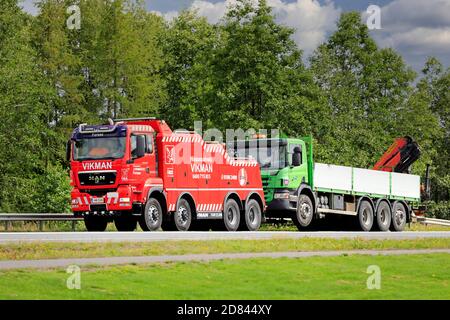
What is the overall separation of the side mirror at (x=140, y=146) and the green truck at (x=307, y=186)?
589 centimetres

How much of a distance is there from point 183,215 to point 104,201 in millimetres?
2780

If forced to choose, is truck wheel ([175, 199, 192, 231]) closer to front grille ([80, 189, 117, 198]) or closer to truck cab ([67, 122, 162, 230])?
truck cab ([67, 122, 162, 230])

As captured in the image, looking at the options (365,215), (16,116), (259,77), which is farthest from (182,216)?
(259,77)

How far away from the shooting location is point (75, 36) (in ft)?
222

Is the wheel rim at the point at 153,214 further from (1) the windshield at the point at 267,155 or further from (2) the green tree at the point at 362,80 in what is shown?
(2) the green tree at the point at 362,80

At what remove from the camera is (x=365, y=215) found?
3616cm

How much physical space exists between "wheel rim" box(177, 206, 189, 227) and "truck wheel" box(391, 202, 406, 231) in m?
12.1

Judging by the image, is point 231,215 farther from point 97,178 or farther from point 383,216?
point 383,216

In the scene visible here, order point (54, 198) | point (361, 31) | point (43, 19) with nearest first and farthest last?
point (54, 198), point (43, 19), point (361, 31)

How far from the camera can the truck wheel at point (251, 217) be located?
31.4 metres

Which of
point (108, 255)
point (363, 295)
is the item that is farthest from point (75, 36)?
point (363, 295)

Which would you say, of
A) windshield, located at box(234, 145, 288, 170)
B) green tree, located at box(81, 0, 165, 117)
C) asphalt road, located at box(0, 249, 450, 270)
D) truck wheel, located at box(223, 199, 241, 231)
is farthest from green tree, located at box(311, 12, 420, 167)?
asphalt road, located at box(0, 249, 450, 270)

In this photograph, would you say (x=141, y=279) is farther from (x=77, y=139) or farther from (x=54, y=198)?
(x=54, y=198)

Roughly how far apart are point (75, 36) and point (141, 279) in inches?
2131
